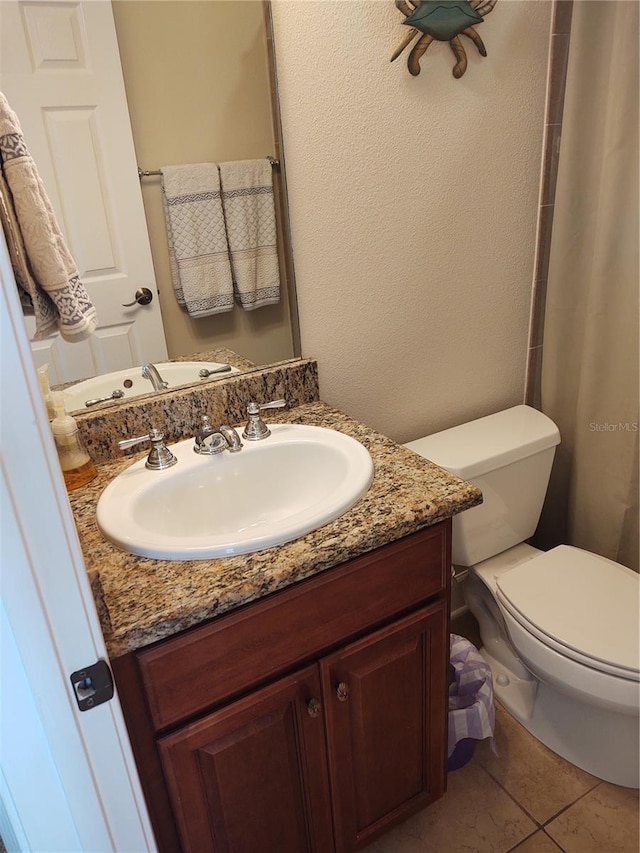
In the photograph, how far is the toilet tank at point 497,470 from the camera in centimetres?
154

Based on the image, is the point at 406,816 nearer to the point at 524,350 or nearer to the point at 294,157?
the point at 524,350

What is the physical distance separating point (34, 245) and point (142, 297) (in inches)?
18.2

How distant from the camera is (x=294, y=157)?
1.33 metres

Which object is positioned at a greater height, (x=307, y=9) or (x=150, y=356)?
(x=307, y=9)

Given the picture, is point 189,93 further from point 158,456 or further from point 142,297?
point 158,456

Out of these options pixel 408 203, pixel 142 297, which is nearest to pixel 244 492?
pixel 142 297

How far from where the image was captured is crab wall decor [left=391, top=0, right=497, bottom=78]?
4.41ft

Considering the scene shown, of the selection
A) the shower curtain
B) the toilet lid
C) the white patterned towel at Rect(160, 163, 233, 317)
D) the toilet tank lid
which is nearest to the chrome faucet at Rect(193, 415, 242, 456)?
the white patterned towel at Rect(160, 163, 233, 317)

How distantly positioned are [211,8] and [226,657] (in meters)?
1.19

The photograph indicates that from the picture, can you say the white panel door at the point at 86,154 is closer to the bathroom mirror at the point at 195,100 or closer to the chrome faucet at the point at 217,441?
the bathroom mirror at the point at 195,100

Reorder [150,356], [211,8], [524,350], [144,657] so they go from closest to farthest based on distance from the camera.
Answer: [144,657] → [211,8] → [150,356] → [524,350]

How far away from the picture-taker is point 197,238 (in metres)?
1.27

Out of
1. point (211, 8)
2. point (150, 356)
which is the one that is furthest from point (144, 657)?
point (211, 8)

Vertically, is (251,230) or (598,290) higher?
(251,230)
